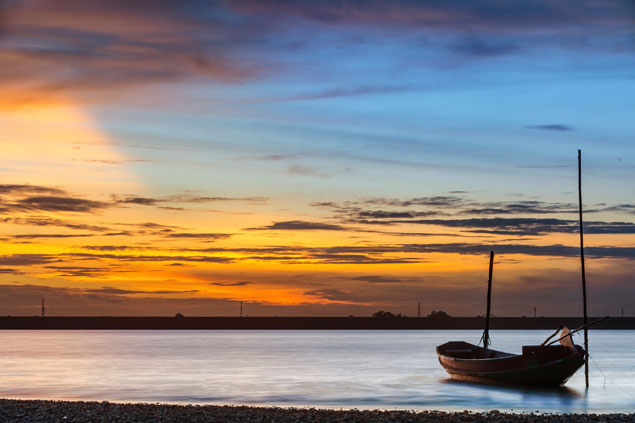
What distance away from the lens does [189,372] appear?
76500 millimetres

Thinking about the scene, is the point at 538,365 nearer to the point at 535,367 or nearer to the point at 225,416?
the point at 535,367

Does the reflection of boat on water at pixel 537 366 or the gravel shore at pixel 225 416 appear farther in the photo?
the reflection of boat on water at pixel 537 366

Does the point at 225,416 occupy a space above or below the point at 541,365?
below

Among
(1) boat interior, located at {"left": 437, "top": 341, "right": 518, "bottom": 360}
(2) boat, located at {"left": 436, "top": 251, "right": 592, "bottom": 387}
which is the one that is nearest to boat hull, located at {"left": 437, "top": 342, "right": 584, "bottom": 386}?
(2) boat, located at {"left": 436, "top": 251, "right": 592, "bottom": 387}

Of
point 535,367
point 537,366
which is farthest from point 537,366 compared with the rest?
point 535,367

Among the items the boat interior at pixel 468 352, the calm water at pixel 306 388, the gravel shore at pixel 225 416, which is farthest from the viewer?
the boat interior at pixel 468 352

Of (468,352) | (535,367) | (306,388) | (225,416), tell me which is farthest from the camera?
(468,352)

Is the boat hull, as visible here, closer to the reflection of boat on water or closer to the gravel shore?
the reflection of boat on water

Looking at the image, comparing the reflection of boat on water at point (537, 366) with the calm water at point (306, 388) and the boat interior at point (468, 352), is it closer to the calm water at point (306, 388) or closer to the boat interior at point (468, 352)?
the calm water at point (306, 388)

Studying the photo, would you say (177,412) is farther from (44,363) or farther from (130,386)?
(44,363)

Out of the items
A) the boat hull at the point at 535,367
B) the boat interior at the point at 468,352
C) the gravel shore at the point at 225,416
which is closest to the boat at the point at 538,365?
the boat hull at the point at 535,367

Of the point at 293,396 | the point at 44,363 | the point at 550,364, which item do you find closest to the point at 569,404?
the point at 550,364

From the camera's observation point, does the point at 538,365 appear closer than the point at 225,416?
No

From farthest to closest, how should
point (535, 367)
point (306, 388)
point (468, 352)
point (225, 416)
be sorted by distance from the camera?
point (468, 352) < point (306, 388) < point (535, 367) < point (225, 416)
